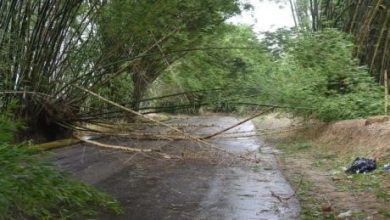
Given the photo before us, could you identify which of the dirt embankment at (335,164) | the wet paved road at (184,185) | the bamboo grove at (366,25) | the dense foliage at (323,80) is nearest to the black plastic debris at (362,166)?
the dirt embankment at (335,164)

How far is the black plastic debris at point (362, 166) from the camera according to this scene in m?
6.08

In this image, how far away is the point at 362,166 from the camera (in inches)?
242

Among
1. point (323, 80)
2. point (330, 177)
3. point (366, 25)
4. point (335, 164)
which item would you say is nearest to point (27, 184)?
point (330, 177)

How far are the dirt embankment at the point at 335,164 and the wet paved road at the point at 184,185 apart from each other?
25 cm

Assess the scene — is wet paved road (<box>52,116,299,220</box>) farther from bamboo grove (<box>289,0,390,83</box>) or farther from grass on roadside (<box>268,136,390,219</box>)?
bamboo grove (<box>289,0,390,83</box>)

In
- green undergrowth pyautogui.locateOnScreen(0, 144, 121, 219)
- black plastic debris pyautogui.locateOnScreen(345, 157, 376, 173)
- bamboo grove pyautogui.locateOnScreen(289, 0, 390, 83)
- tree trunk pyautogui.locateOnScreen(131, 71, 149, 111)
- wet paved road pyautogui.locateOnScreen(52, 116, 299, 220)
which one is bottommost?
wet paved road pyautogui.locateOnScreen(52, 116, 299, 220)

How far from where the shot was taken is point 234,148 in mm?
9133

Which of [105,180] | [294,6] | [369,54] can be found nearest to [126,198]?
[105,180]

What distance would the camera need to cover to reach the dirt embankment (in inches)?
179

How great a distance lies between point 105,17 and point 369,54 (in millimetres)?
6489

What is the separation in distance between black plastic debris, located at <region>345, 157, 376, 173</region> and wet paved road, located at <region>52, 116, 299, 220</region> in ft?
3.15

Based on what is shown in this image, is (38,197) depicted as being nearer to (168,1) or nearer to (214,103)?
(168,1)

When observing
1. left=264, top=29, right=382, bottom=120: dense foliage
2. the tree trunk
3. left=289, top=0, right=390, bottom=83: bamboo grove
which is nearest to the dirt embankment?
left=264, top=29, right=382, bottom=120: dense foliage

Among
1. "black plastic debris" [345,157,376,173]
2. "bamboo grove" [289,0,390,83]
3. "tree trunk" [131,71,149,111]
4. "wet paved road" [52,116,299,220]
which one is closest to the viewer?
"wet paved road" [52,116,299,220]
